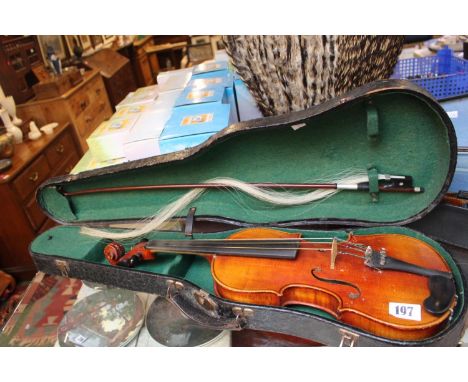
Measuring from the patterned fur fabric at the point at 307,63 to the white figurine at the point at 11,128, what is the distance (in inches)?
75.2

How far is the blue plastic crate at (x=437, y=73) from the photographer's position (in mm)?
1660

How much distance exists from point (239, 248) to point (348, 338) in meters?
0.40

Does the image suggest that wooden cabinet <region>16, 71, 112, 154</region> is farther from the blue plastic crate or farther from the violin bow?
the blue plastic crate

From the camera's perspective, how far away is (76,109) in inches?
119

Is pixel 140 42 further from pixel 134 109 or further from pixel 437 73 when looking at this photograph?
pixel 437 73

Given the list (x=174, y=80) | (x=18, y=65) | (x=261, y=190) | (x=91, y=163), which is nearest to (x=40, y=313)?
(x=91, y=163)

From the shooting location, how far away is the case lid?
3.22 ft

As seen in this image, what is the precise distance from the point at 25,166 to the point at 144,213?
4.08 ft

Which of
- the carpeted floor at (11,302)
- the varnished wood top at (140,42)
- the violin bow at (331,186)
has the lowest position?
the carpeted floor at (11,302)

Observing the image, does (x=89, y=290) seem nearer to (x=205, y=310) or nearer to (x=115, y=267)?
(x=115, y=267)

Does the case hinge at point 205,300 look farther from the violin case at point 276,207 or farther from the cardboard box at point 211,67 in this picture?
the cardboard box at point 211,67

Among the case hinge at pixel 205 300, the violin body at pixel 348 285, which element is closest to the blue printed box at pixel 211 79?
the violin body at pixel 348 285

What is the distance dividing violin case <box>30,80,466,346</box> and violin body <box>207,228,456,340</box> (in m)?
0.03

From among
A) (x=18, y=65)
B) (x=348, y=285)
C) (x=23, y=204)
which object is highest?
(x=18, y=65)
